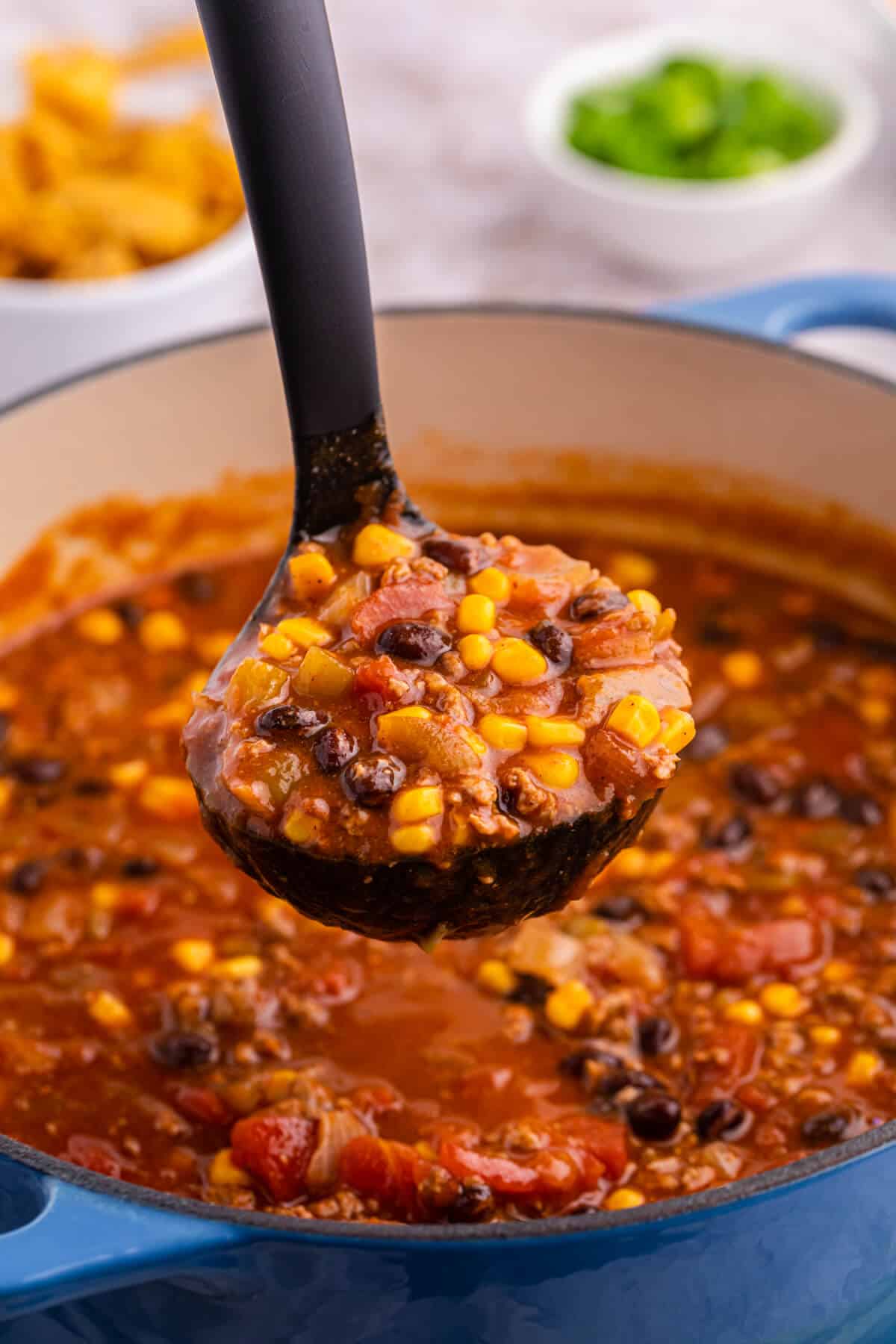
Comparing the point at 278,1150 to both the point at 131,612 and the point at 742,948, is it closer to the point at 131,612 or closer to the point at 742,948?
the point at 742,948

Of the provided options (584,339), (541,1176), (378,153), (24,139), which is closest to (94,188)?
(24,139)

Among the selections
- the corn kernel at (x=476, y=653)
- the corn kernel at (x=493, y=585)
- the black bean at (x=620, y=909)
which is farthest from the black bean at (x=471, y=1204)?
the corn kernel at (x=493, y=585)

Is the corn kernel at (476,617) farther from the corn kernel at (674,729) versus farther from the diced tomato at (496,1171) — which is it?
the diced tomato at (496,1171)

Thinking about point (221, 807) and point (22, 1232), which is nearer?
point (22, 1232)

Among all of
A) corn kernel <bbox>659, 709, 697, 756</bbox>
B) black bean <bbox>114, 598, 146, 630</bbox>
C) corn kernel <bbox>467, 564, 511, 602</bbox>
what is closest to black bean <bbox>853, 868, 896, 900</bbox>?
corn kernel <bbox>659, 709, 697, 756</bbox>

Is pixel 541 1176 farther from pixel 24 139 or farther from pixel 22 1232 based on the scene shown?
pixel 24 139

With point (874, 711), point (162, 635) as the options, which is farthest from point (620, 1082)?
point (162, 635)

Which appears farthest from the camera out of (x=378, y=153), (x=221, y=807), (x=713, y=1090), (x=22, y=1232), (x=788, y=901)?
(x=378, y=153)
